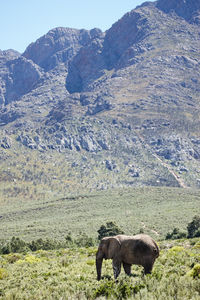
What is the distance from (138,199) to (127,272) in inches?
5353

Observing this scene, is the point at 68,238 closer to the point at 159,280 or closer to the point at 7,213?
the point at 159,280

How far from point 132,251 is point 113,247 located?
0.90 m

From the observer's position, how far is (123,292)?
40.4ft

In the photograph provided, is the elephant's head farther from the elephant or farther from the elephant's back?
the elephant's back

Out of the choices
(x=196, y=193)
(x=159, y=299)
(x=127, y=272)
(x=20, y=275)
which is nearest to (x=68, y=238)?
(x=20, y=275)

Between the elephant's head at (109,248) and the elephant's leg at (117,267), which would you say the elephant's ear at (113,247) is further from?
the elephant's leg at (117,267)

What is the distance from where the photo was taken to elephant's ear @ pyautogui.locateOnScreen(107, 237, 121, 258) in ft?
47.8

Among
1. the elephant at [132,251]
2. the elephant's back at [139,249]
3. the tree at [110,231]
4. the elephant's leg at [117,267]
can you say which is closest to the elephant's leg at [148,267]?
the elephant at [132,251]

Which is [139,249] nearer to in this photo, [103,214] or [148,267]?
[148,267]

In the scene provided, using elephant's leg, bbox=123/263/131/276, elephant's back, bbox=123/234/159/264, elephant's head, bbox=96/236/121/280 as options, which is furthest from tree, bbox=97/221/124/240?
elephant's back, bbox=123/234/159/264

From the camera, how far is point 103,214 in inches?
4769

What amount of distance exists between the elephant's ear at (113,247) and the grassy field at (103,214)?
60.1 metres

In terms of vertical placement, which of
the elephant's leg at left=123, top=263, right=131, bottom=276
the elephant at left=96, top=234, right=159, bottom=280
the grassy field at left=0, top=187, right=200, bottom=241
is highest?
the elephant at left=96, top=234, right=159, bottom=280

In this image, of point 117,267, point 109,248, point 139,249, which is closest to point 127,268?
point 117,267
